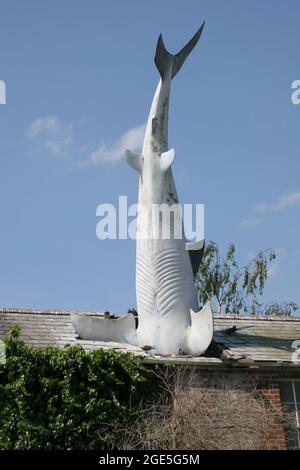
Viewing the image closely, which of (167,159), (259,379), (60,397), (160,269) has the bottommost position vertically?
(60,397)

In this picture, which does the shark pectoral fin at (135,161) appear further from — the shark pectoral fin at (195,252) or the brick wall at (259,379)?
the brick wall at (259,379)

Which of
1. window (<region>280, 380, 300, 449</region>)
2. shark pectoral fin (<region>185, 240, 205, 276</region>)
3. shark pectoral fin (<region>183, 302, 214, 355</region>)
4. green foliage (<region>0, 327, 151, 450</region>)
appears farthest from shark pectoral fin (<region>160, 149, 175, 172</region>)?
window (<region>280, 380, 300, 449</region>)

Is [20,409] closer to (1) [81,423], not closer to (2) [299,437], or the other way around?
(1) [81,423]

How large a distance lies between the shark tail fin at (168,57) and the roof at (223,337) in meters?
5.75

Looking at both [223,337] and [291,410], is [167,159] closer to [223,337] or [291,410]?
[223,337]

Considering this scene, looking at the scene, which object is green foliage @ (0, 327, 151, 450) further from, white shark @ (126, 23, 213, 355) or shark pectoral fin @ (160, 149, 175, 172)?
shark pectoral fin @ (160, 149, 175, 172)

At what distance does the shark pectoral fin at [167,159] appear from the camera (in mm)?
15383

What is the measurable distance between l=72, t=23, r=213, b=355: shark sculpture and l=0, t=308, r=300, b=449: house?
0.37 metres

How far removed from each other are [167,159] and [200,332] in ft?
12.5

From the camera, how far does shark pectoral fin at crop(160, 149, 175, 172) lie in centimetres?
1538

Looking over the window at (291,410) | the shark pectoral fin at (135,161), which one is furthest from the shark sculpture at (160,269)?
the window at (291,410)

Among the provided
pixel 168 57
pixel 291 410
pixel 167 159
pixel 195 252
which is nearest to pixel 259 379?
pixel 291 410

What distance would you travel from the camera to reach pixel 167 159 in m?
15.4

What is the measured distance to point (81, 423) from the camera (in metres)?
11.9
